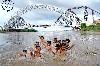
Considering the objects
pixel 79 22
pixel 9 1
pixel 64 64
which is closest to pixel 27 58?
pixel 64 64

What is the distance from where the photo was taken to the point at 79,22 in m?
164

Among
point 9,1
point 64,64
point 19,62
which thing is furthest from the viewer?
point 19,62

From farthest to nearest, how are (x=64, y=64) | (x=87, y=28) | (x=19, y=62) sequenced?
(x=87, y=28) → (x=19, y=62) → (x=64, y=64)

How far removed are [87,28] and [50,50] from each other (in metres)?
123

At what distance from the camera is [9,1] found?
1591 centimetres

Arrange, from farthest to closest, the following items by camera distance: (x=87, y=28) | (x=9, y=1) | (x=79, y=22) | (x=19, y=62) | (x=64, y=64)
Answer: (x=79, y=22)
(x=87, y=28)
(x=19, y=62)
(x=64, y=64)
(x=9, y=1)

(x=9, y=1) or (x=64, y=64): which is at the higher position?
(x=9, y=1)

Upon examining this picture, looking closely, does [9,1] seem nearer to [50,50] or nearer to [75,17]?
[50,50]

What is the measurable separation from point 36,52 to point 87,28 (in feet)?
413

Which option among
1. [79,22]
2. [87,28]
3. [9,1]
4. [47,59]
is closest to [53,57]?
[47,59]

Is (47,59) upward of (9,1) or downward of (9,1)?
downward

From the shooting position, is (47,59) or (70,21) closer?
(47,59)

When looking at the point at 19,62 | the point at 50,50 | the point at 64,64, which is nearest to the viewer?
the point at 64,64

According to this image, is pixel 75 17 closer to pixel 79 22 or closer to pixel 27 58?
pixel 79 22
